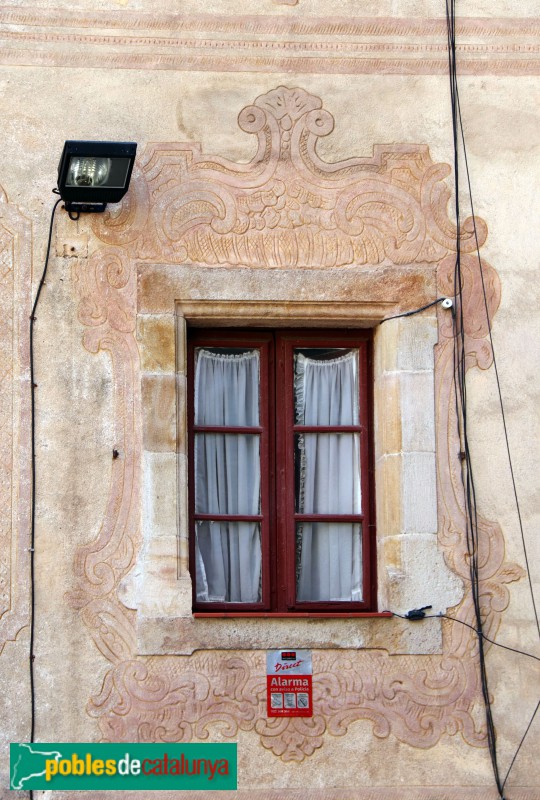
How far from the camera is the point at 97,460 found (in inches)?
355

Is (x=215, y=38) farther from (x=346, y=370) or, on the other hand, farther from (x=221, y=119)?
(x=346, y=370)

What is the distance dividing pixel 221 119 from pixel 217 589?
105 inches

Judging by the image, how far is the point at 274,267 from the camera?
30.5ft

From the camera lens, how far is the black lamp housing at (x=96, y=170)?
351 inches

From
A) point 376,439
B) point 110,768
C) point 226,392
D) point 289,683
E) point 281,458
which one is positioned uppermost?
point 226,392

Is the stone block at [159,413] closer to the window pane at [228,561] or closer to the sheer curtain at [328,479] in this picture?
the window pane at [228,561]

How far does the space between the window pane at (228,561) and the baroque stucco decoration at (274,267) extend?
0.45 meters

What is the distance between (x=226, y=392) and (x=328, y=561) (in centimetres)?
111

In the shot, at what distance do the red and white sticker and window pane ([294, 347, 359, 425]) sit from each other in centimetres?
138

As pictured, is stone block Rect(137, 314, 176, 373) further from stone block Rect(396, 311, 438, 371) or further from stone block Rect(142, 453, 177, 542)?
stone block Rect(396, 311, 438, 371)

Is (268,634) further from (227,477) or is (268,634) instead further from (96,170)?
(96,170)

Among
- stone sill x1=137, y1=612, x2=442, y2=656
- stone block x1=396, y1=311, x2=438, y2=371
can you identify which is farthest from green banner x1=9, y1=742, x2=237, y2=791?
stone block x1=396, y1=311, x2=438, y2=371

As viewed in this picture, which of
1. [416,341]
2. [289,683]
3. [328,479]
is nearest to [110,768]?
[289,683]

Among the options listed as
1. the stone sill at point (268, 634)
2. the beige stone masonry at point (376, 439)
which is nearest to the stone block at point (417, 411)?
the beige stone masonry at point (376, 439)
